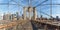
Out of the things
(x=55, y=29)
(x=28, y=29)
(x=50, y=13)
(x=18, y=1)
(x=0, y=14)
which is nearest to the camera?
(x=55, y=29)

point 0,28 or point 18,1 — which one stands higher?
A: point 18,1

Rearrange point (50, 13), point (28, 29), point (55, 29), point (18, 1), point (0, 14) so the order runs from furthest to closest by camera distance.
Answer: point (18, 1)
point (0, 14)
point (50, 13)
point (28, 29)
point (55, 29)

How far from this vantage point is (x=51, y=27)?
1.15 m

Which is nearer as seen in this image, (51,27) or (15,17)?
(51,27)

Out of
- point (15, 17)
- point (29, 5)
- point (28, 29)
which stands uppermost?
point (29, 5)

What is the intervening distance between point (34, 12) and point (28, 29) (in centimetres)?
59

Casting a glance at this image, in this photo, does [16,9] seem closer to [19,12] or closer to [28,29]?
[19,12]

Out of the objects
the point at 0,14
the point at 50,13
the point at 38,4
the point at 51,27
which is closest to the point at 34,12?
the point at 38,4

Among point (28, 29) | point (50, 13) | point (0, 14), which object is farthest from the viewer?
point (0, 14)

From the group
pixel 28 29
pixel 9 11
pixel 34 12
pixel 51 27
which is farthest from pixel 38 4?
pixel 51 27

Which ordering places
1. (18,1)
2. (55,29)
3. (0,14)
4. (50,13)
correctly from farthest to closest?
1. (18,1)
2. (0,14)
3. (50,13)
4. (55,29)

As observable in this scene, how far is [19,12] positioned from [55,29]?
1.25 meters

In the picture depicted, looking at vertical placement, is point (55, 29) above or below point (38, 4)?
below

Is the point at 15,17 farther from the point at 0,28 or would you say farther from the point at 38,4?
the point at 0,28
